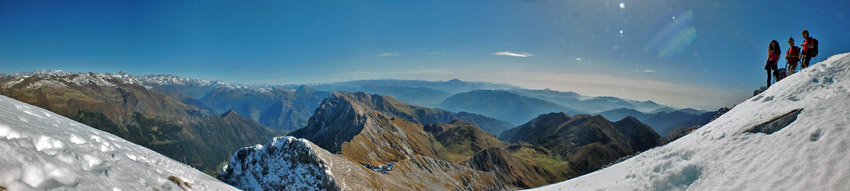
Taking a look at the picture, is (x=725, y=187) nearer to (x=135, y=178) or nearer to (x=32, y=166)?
(x=32, y=166)

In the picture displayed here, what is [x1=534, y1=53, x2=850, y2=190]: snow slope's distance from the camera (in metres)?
8.38

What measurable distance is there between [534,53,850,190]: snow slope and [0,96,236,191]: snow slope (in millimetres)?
19884

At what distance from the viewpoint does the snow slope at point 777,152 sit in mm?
8383

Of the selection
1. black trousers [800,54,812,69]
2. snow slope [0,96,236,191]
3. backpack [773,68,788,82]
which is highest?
black trousers [800,54,812,69]

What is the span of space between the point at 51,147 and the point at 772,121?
27013mm

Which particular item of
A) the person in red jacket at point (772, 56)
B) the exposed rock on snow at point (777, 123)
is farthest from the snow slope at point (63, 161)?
the person in red jacket at point (772, 56)

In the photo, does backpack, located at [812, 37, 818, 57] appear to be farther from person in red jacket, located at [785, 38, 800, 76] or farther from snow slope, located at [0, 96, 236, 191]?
snow slope, located at [0, 96, 236, 191]

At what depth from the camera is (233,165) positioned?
45250mm

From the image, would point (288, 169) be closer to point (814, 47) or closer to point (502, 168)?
point (814, 47)

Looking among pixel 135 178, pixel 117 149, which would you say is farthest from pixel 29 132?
pixel 117 149

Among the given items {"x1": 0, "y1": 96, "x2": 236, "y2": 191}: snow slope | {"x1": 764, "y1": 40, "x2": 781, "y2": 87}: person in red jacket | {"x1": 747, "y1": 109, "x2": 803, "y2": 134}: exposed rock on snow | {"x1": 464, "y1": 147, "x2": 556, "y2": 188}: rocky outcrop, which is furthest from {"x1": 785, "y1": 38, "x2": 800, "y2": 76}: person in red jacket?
{"x1": 464, "y1": 147, "x2": 556, "y2": 188}: rocky outcrop

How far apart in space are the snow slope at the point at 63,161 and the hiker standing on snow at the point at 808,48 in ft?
126

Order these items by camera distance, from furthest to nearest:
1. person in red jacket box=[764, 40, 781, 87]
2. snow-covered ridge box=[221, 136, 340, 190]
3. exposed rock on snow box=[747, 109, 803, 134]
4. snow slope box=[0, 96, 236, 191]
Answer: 1. snow-covered ridge box=[221, 136, 340, 190]
2. person in red jacket box=[764, 40, 781, 87]
3. exposed rock on snow box=[747, 109, 803, 134]
4. snow slope box=[0, 96, 236, 191]

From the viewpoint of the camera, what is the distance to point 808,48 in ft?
66.3
